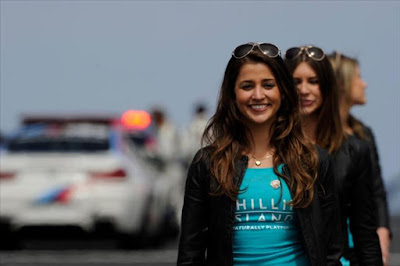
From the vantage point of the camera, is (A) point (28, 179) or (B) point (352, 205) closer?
(B) point (352, 205)

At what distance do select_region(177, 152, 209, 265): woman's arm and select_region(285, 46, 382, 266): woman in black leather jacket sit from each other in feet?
3.93

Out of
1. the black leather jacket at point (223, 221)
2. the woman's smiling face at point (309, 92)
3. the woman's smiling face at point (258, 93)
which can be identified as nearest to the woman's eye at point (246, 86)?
the woman's smiling face at point (258, 93)

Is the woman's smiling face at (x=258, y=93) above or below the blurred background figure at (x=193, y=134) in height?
above

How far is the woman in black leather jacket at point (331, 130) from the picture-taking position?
5812 mm

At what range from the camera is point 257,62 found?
4723 millimetres

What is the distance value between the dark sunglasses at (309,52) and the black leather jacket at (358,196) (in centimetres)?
42

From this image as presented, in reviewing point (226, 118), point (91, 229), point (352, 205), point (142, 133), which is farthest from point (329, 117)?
point (142, 133)

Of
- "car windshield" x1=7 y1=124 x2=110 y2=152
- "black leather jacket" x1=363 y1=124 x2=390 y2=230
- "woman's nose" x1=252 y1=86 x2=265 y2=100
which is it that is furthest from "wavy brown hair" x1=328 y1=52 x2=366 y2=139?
"car windshield" x1=7 y1=124 x2=110 y2=152

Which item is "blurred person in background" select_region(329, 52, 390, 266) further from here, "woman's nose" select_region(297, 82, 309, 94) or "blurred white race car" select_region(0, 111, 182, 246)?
"blurred white race car" select_region(0, 111, 182, 246)

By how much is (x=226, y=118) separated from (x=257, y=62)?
0.83ft

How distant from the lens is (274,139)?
4.74 meters

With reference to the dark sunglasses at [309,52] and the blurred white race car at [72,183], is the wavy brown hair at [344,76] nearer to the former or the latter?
the dark sunglasses at [309,52]

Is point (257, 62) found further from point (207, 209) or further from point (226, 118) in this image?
point (207, 209)

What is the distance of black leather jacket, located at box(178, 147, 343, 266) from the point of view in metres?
4.58
